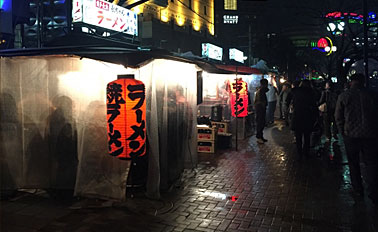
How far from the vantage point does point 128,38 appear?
16.4 m

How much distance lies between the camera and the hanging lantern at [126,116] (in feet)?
19.0

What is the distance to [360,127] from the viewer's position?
239 inches

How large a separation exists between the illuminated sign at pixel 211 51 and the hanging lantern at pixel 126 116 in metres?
19.7

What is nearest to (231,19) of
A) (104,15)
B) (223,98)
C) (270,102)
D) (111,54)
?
(270,102)

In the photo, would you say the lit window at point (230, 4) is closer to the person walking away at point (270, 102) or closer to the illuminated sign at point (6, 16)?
the person walking away at point (270, 102)

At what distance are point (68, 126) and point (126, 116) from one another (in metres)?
1.63

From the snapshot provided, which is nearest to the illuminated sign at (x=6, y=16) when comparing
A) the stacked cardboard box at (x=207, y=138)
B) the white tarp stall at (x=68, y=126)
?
the white tarp stall at (x=68, y=126)

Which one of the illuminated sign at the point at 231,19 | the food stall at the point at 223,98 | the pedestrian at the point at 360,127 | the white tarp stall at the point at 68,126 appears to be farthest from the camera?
the illuminated sign at the point at 231,19

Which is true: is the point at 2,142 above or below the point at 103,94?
below

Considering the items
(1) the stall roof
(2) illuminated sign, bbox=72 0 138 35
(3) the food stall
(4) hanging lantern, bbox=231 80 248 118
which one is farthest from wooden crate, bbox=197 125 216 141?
(2) illuminated sign, bbox=72 0 138 35

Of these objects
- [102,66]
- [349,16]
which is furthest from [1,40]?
[349,16]

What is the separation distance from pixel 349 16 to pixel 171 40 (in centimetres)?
1425

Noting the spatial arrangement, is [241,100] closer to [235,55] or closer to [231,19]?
[235,55]

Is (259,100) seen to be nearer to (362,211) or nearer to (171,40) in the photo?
(362,211)
